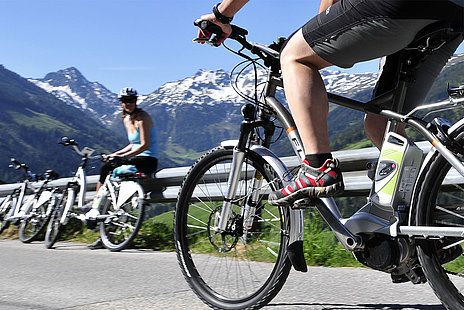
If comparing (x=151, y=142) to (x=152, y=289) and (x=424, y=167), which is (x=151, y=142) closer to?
(x=152, y=289)

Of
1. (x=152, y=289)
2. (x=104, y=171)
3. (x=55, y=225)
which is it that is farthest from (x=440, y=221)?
(x=55, y=225)

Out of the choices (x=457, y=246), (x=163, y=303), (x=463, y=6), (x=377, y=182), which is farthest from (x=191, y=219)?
(x=463, y=6)

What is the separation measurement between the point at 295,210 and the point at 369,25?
97cm

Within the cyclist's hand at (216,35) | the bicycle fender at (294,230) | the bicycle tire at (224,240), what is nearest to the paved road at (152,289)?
the bicycle tire at (224,240)

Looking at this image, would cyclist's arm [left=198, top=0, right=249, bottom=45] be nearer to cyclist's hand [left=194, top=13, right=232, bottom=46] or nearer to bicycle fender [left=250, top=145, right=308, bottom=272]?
cyclist's hand [left=194, top=13, right=232, bottom=46]

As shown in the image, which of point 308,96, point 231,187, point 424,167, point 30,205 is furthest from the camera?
point 30,205

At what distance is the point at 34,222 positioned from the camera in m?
8.86

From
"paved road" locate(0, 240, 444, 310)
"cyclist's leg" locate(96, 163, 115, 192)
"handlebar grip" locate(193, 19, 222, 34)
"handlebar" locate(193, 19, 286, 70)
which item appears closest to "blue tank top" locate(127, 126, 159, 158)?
"cyclist's leg" locate(96, 163, 115, 192)

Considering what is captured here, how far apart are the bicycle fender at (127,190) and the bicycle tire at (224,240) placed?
385 centimetres

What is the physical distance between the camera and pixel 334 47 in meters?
2.35

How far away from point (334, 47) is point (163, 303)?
68.6 inches

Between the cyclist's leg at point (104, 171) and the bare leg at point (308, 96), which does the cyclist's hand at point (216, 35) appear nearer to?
the bare leg at point (308, 96)

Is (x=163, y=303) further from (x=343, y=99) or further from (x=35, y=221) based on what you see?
(x=35, y=221)

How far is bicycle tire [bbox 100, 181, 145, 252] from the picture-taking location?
6.84 m
